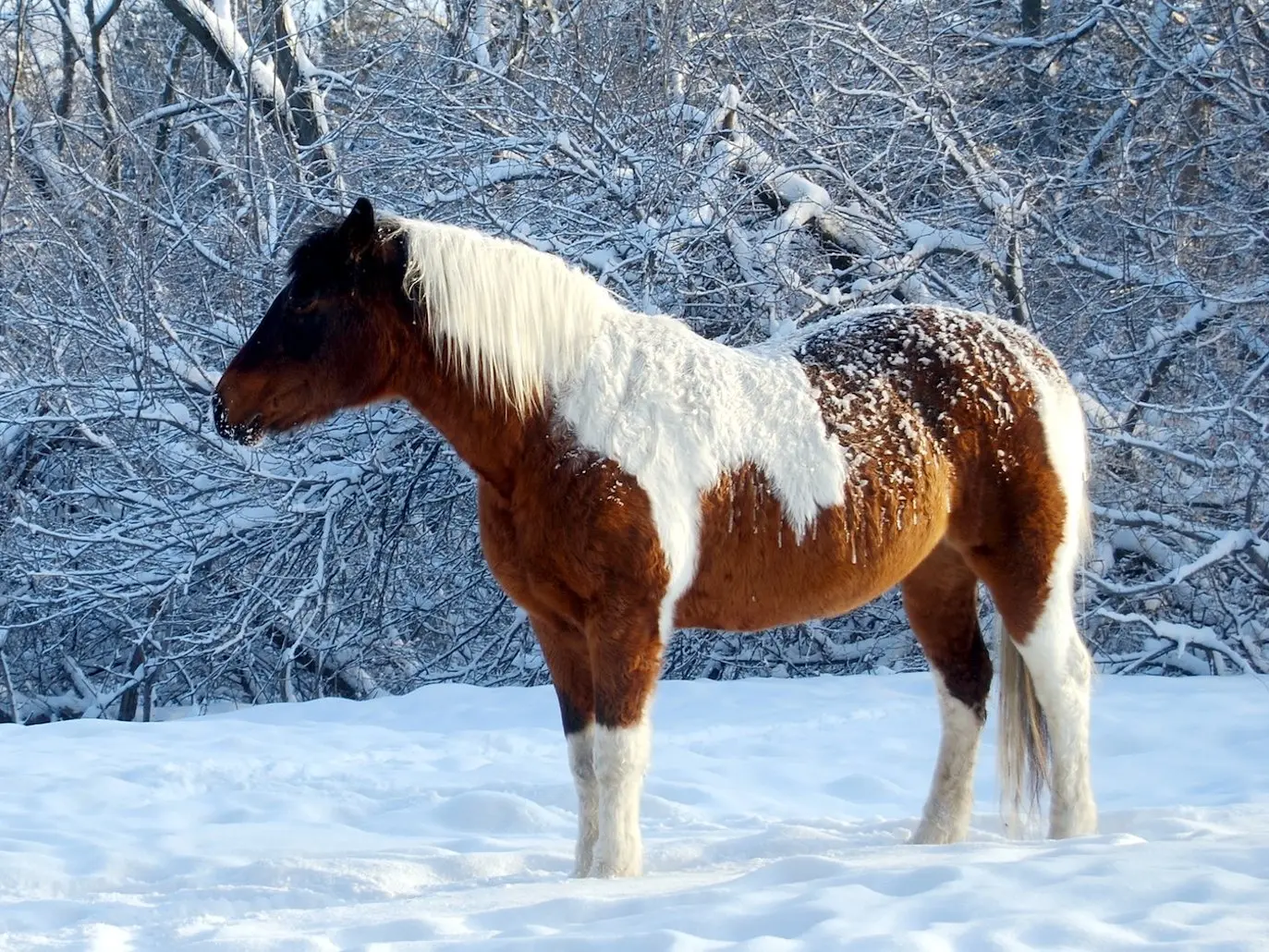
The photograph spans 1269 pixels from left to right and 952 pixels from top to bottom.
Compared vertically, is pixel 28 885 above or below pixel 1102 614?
below

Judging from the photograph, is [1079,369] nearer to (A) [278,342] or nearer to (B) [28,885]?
(A) [278,342]

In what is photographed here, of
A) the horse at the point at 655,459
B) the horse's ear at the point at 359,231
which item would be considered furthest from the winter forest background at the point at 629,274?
the horse's ear at the point at 359,231

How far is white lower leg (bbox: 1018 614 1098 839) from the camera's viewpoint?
3.65 m

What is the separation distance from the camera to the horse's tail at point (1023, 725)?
376 centimetres

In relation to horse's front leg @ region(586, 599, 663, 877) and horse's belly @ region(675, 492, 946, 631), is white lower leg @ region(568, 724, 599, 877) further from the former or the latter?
horse's belly @ region(675, 492, 946, 631)

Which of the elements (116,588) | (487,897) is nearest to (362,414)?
(116,588)

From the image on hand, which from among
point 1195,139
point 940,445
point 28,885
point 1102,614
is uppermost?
point 1195,139

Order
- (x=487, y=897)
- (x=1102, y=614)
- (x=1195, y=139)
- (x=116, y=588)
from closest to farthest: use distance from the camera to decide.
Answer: (x=487, y=897) < (x=1102, y=614) < (x=116, y=588) < (x=1195, y=139)

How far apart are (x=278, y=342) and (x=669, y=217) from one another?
406 cm

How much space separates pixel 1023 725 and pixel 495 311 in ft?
6.52

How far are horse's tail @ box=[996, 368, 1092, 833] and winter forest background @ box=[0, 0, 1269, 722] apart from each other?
9.49 feet

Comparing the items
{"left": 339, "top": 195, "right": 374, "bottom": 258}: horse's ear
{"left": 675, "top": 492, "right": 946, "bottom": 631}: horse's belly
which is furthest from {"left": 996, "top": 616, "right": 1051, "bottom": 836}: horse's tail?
{"left": 339, "top": 195, "right": 374, "bottom": 258}: horse's ear

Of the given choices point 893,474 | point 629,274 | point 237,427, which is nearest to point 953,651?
point 893,474

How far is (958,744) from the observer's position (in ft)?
12.5
